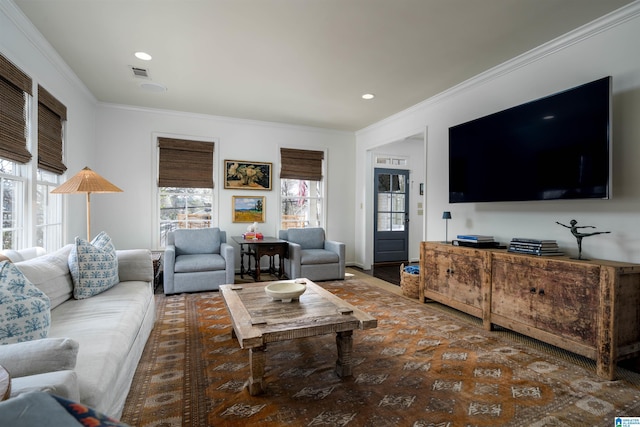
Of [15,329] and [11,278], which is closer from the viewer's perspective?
[15,329]

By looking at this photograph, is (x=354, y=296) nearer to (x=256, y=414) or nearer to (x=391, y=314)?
(x=391, y=314)

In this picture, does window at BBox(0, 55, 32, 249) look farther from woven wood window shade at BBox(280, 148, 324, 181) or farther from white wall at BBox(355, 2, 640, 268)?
white wall at BBox(355, 2, 640, 268)

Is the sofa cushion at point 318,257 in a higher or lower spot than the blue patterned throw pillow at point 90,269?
lower

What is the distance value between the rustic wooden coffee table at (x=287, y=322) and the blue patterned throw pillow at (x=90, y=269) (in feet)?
3.22

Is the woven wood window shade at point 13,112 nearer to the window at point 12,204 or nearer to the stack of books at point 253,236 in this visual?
the window at point 12,204

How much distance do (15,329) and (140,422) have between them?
2.48 feet

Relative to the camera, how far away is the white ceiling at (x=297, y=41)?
96.4 inches

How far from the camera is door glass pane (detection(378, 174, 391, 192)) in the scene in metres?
6.52

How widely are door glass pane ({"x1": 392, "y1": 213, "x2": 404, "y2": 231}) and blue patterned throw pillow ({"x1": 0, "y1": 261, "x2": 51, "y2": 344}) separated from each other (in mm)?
5920

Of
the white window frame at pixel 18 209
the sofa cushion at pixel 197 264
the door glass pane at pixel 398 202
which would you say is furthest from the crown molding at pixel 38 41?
the door glass pane at pixel 398 202

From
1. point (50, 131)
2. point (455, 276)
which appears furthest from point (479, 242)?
point (50, 131)

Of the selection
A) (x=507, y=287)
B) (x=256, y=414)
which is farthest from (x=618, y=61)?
(x=256, y=414)

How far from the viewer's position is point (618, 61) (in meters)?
2.52

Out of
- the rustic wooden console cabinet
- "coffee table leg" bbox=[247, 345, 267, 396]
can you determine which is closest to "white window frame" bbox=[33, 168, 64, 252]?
"coffee table leg" bbox=[247, 345, 267, 396]
